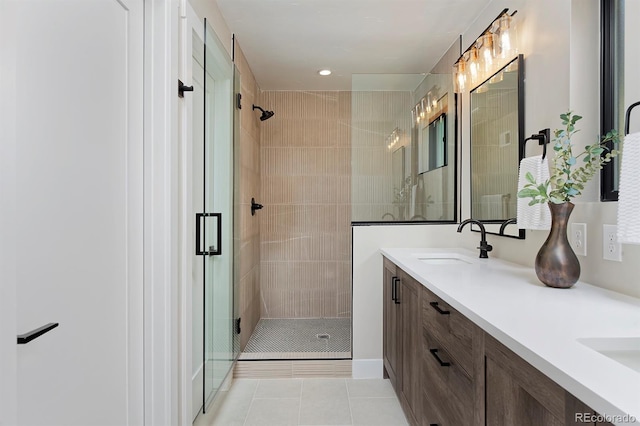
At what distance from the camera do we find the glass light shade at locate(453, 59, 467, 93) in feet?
8.47

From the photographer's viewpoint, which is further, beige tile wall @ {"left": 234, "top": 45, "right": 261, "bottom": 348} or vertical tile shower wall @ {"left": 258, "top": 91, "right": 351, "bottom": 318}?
vertical tile shower wall @ {"left": 258, "top": 91, "right": 351, "bottom": 318}

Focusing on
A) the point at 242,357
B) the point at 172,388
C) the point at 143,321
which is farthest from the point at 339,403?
the point at 143,321

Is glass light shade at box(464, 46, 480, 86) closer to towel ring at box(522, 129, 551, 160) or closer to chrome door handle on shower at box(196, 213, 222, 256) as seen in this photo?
towel ring at box(522, 129, 551, 160)

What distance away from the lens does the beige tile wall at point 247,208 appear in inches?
111

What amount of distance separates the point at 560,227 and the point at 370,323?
5.37 ft

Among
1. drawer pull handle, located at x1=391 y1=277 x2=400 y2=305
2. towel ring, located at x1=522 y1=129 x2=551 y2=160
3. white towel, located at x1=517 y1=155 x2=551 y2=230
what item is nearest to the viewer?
white towel, located at x1=517 y1=155 x2=551 y2=230

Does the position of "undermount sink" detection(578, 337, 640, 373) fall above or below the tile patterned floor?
above

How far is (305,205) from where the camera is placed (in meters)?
3.96

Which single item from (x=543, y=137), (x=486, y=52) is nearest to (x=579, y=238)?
(x=543, y=137)

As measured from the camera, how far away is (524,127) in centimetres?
191

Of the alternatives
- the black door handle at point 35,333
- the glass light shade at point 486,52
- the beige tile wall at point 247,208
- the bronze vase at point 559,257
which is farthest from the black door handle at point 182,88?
the glass light shade at point 486,52

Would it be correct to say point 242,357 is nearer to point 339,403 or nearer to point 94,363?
point 339,403

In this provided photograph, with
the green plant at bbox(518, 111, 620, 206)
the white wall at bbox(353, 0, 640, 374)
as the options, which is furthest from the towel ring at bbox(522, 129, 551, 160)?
the green plant at bbox(518, 111, 620, 206)

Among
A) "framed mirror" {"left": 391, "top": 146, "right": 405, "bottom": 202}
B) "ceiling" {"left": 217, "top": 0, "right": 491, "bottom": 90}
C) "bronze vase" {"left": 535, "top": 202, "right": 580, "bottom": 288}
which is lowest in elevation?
"bronze vase" {"left": 535, "top": 202, "right": 580, "bottom": 288}
